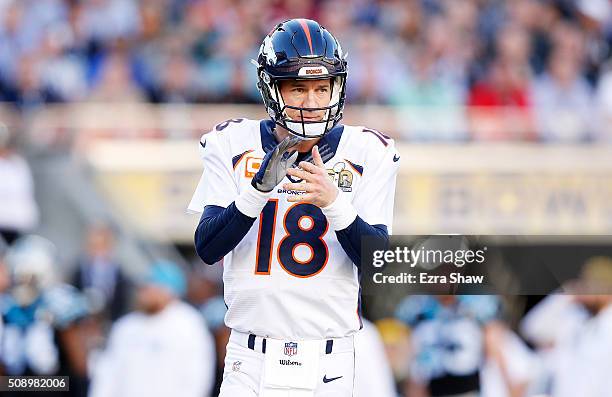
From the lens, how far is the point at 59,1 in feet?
44.3

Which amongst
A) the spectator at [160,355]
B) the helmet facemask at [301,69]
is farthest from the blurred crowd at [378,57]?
the helmet facemask at [301,69]

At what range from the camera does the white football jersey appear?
464 centimetres

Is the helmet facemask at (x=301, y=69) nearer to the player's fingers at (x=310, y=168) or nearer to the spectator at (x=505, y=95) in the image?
the player's fingers at (x=310, y=168)

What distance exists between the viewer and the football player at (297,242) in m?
4.63

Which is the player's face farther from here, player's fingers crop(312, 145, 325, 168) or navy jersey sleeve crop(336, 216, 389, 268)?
navy jersey sleeve crop(336, 216, 389, 268)

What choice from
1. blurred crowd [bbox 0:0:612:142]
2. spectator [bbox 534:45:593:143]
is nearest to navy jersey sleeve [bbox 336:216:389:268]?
blurred crowd [bbox 0:0:612:142]

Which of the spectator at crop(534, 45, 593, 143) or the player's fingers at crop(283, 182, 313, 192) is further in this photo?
the spectator at crop(534, 45, 593, 143)

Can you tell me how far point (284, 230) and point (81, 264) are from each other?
24.8ft

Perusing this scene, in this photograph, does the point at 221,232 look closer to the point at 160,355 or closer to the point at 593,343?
the point at 593,343

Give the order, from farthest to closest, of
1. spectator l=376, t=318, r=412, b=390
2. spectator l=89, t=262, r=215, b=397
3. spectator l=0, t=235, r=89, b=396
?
spectator l=376, t=318, r=412, b=390 → spectator l=89, t=262, r=215, b=397 → spectator l=0, t=235, r=89, b=396

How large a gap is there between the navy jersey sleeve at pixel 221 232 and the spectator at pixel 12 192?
24.2 ft

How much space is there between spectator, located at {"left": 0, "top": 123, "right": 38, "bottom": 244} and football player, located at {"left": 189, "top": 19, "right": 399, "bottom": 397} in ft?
23.8

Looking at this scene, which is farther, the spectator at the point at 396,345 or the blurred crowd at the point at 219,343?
the spectator at the point at 396,345

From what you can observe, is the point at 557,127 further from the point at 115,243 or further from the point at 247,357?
the point at 247,357
